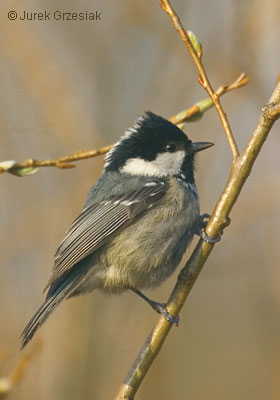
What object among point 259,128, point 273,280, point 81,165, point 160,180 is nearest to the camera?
point 259,128

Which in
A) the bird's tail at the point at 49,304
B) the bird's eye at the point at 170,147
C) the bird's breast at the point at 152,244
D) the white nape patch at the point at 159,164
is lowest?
the bird's tail at the point at 49,304

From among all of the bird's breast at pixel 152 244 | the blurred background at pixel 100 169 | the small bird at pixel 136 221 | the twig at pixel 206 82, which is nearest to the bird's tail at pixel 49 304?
the small bird at pixel 136 221

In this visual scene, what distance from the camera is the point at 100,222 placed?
3.49m

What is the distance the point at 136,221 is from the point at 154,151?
1.54 ft

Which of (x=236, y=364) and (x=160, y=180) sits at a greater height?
(x=160, y=180)

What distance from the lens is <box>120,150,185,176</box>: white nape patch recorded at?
3.71m

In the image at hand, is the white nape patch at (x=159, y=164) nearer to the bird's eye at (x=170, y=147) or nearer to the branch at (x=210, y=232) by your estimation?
the bird's eye at (x=170, y=147)

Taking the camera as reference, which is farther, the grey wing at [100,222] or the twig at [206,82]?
the grey wing at [100,222]

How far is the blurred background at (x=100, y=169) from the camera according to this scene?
470 centimetres

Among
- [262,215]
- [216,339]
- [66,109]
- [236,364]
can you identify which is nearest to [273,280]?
[262,215]

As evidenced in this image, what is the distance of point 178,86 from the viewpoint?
4934 mm

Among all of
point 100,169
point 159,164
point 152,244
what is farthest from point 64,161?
point 100,169

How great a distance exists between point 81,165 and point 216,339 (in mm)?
2233

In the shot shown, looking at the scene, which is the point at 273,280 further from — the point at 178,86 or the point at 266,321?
the point at 178,86
